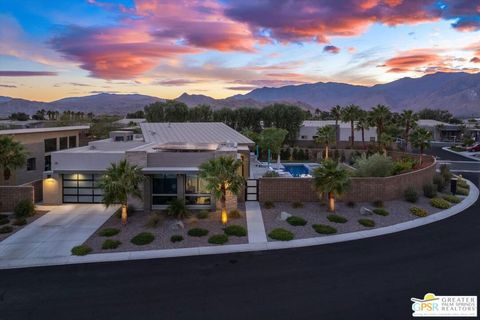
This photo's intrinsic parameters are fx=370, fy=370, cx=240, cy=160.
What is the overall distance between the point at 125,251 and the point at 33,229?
6.55 m

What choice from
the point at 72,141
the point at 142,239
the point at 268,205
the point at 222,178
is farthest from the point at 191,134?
the point at 142,239

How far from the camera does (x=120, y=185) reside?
815 inches

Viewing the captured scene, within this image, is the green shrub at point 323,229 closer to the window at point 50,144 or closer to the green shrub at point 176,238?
the green shrub at point 176,238

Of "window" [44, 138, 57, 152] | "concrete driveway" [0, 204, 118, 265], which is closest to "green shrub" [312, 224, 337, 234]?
"concrete driveway" [0, 204, 118, 265]

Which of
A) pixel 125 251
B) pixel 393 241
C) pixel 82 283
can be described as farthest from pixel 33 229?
pixel 393 241

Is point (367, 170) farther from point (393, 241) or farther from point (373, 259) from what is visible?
point (373, 259)

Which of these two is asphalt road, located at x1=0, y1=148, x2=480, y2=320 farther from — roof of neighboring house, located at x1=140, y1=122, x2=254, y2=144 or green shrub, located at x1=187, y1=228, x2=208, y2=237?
roof of neighboring house, located at x1=140, y1=122, x2=254, y2=144

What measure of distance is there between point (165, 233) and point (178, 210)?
8.32ft

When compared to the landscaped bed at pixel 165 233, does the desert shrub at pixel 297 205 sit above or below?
above

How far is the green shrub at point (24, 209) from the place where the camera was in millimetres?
22453

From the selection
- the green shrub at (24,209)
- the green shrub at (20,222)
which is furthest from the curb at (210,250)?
the green shrub at (24,209)

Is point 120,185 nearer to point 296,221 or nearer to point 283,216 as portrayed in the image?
point 283,216

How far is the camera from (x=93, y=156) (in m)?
25.9

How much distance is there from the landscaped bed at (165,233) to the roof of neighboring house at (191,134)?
43.5 ft
